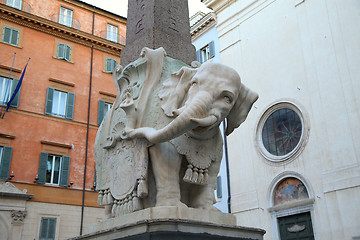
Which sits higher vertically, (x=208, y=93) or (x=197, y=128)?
(x=208, y=93)

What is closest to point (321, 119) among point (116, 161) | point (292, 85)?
point (292, 85)

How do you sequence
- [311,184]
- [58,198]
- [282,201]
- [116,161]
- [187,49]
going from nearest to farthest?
[116,161] < [187,49] < [311,184] < [282,201] < [58,198]

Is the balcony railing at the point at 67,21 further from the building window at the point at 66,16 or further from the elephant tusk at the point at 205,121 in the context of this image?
the elephant tusk at the point at 205,121

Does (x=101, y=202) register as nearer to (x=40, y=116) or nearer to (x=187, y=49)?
(x=187, y=49)

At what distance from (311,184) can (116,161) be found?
979 cm

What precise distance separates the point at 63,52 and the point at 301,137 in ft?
34.0

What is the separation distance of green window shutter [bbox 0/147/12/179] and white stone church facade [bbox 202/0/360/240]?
794cm

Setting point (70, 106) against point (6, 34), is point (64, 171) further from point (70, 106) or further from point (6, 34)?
point (6, 34)

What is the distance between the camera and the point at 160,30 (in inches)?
160

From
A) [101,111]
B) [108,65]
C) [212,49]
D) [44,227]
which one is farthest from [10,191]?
[212,49]

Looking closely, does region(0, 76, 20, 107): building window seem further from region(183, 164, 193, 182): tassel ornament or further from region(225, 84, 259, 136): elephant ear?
region(183, 164, 193, 182): tassel ornament

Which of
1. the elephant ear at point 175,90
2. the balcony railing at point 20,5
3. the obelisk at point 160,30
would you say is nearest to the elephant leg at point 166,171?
the elephant ear at point 175,90

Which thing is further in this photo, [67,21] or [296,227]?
[67,21]

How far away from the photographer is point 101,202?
3.65 m
